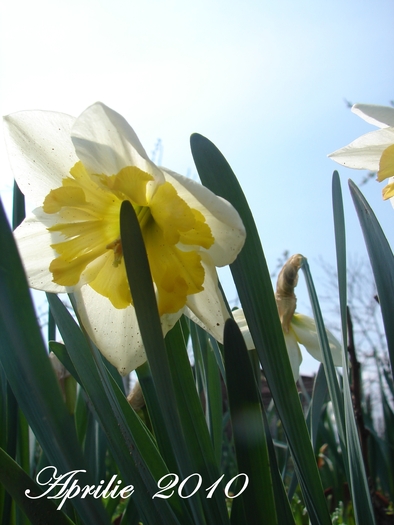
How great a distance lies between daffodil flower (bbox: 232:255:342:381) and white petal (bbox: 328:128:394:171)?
21 cm

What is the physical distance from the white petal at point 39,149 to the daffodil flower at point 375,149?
1.60 feet

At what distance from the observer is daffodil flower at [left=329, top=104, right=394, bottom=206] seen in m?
0.79

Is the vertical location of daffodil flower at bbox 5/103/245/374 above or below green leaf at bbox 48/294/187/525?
above

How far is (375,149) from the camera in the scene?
0.86m

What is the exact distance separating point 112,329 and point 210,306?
0.54 ft

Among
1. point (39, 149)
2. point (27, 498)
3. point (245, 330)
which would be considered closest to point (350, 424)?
point (245, 330)

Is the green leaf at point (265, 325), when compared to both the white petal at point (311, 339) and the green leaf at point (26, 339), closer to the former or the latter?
the green leaf at point (26, 339)

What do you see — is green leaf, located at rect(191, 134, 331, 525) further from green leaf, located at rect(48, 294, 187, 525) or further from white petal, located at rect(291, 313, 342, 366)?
white petal, located at rect(291, 313, 342, 366)

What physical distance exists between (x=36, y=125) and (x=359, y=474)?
74 cm

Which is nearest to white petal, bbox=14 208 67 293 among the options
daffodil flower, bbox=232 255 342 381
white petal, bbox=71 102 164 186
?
white petal, bbox=71 102 164 186

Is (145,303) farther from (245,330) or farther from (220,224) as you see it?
(245,330)

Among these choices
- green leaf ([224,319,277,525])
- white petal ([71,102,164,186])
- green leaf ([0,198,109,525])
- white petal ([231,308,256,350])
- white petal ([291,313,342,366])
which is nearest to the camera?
green leaf ([0,198,109,525])

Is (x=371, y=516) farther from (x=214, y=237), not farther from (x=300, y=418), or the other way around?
(x=214, y=237)

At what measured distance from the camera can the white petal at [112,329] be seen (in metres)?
0.71
